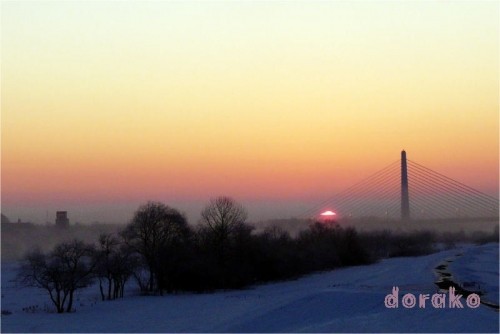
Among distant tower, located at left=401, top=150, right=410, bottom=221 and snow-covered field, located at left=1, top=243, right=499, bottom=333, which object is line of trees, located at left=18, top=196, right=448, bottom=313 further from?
distant tower, located at left=401, top=150, right=410, bottom=221

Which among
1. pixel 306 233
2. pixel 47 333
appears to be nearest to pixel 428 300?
pixel 47 333

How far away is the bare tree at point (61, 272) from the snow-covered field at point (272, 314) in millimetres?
1196

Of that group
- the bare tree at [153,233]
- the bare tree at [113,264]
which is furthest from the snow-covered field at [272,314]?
the bare tree at [153,233]

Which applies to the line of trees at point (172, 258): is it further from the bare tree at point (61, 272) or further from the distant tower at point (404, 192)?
the distant tower at point (404, 192)

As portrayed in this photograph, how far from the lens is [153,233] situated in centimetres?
5272

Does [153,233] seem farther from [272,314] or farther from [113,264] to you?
[272,314]

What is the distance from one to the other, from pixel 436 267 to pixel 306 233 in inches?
1052

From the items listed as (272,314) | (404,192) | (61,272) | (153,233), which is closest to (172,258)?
(153,233)

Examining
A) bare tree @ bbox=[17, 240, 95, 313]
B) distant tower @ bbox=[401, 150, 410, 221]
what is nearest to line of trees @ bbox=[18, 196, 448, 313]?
bare tree @ bbox=[17, 240, 95, 313]

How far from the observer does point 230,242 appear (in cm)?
5616

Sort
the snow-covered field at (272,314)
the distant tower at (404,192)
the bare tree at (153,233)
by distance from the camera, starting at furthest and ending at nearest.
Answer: the distant tower at (404,192) < the bare tree at (153,233) < the snow-covered field at (272,314)

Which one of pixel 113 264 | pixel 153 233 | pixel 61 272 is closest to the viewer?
pixel 61 272

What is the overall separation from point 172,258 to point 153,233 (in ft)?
13.6

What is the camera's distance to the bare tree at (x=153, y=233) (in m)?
50.4
